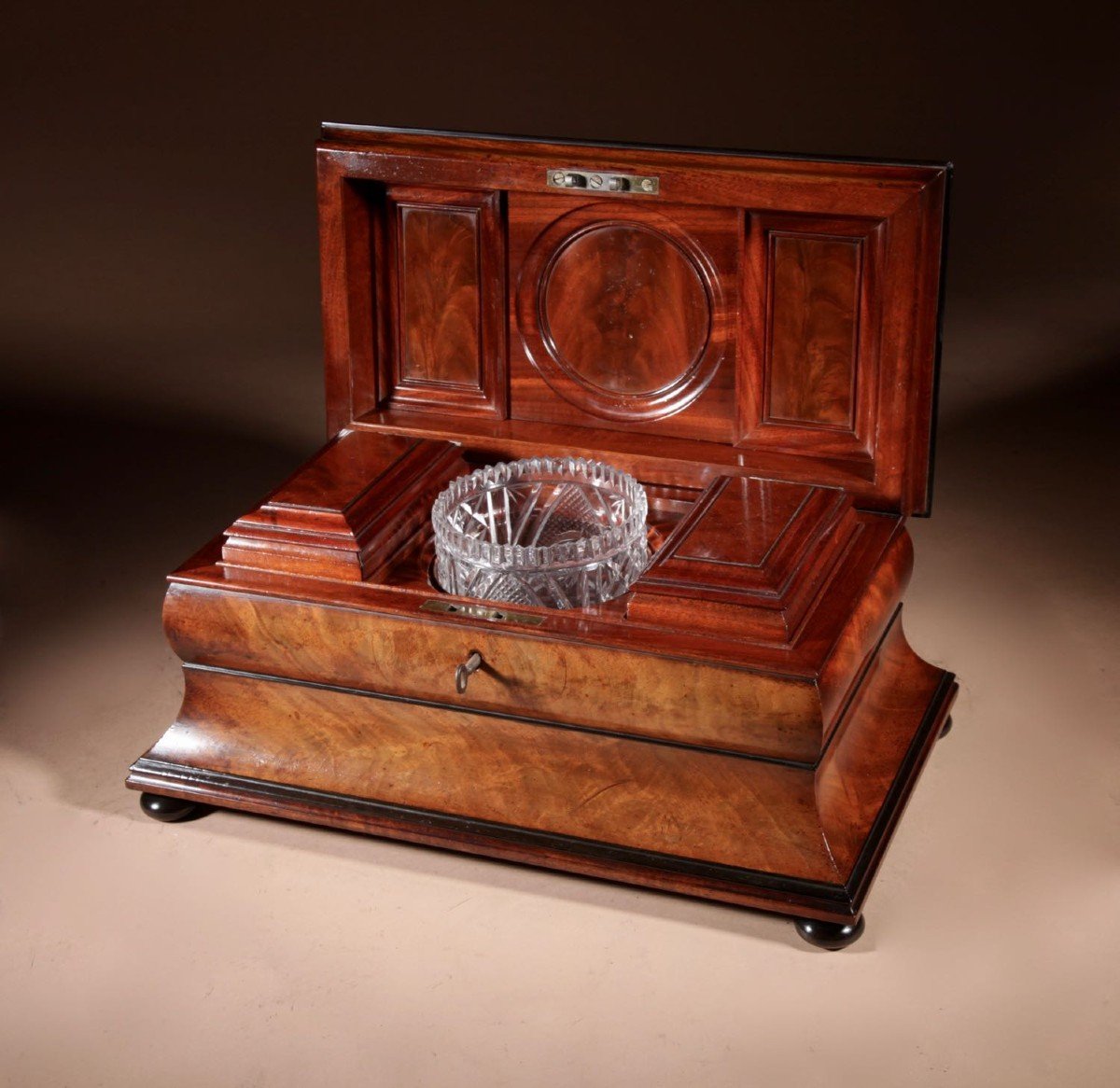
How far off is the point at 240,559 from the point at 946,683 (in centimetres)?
127

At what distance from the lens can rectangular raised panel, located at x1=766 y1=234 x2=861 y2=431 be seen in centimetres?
351

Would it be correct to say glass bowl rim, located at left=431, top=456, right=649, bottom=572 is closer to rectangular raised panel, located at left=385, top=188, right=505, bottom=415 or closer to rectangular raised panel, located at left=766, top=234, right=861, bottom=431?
rectangular raised panel, located at left=385, top=188, right=505, bottom=415

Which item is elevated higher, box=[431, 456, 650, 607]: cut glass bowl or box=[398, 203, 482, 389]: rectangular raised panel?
box=[398, 203, 482, 389]: rectangular raised panel

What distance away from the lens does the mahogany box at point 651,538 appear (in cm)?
313

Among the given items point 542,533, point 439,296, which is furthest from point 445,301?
point 542,533

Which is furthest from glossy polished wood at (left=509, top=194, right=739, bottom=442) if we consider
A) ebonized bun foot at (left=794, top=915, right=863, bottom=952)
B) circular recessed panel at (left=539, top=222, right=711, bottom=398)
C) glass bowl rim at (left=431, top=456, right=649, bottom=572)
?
ebonized bun foot at (left=794, top=915, right=863, bottom=952)

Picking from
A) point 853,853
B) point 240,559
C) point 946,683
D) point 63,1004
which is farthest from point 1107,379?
point 63,1004

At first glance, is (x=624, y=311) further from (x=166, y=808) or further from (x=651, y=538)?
(x=166, y=808)

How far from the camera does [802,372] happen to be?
11.8ft

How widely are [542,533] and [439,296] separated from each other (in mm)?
497

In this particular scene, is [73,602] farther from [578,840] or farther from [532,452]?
[578,840]

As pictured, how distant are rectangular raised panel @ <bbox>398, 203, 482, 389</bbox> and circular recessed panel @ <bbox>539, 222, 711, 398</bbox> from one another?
146 millimetres

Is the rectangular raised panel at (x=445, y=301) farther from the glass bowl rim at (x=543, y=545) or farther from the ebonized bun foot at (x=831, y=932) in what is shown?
the ebonized bun foot at (x=831, y=932)

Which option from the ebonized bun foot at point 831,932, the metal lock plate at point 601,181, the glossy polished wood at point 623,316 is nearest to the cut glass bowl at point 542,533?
the glossy polished wood at point 623,316
